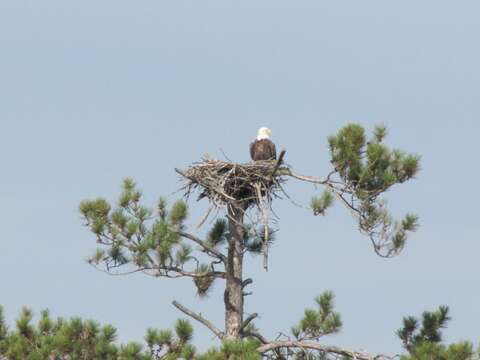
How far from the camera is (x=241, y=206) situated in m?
17.3

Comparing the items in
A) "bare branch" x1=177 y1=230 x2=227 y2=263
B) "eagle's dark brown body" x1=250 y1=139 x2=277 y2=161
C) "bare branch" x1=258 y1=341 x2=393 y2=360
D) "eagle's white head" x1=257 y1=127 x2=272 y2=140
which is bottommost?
"bare branch" x1=258 y1=341 x2=393 y2=360

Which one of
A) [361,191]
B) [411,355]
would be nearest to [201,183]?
[361,191]

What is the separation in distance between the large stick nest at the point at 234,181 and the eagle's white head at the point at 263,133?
101 inches

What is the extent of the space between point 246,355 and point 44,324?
3615 millimetres

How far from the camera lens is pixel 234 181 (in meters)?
17.3

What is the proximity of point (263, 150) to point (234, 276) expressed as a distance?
2.36 metres

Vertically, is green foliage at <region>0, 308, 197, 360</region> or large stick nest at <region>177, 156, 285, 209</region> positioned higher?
large stick nest at <region>177, 156, 285, 209</region>

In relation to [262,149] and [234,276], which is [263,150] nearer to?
[262,149]

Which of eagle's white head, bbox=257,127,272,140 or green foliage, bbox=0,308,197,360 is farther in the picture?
eagle's white head, bbox=257,127,272,140

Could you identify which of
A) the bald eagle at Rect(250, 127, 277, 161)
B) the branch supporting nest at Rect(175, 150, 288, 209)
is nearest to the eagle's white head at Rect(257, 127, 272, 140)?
the bald eagle at Rect(250, 127, 277, 161)

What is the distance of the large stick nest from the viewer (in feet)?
55.9

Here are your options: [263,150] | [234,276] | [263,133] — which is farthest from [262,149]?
[234,276]

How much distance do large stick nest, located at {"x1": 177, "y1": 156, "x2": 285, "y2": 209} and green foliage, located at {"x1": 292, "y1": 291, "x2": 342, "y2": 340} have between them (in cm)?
132

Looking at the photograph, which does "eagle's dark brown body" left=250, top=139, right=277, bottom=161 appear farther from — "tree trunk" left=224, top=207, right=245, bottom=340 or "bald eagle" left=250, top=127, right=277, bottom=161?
"tree trunk" left=224, top=207, right=245, bottom=340
